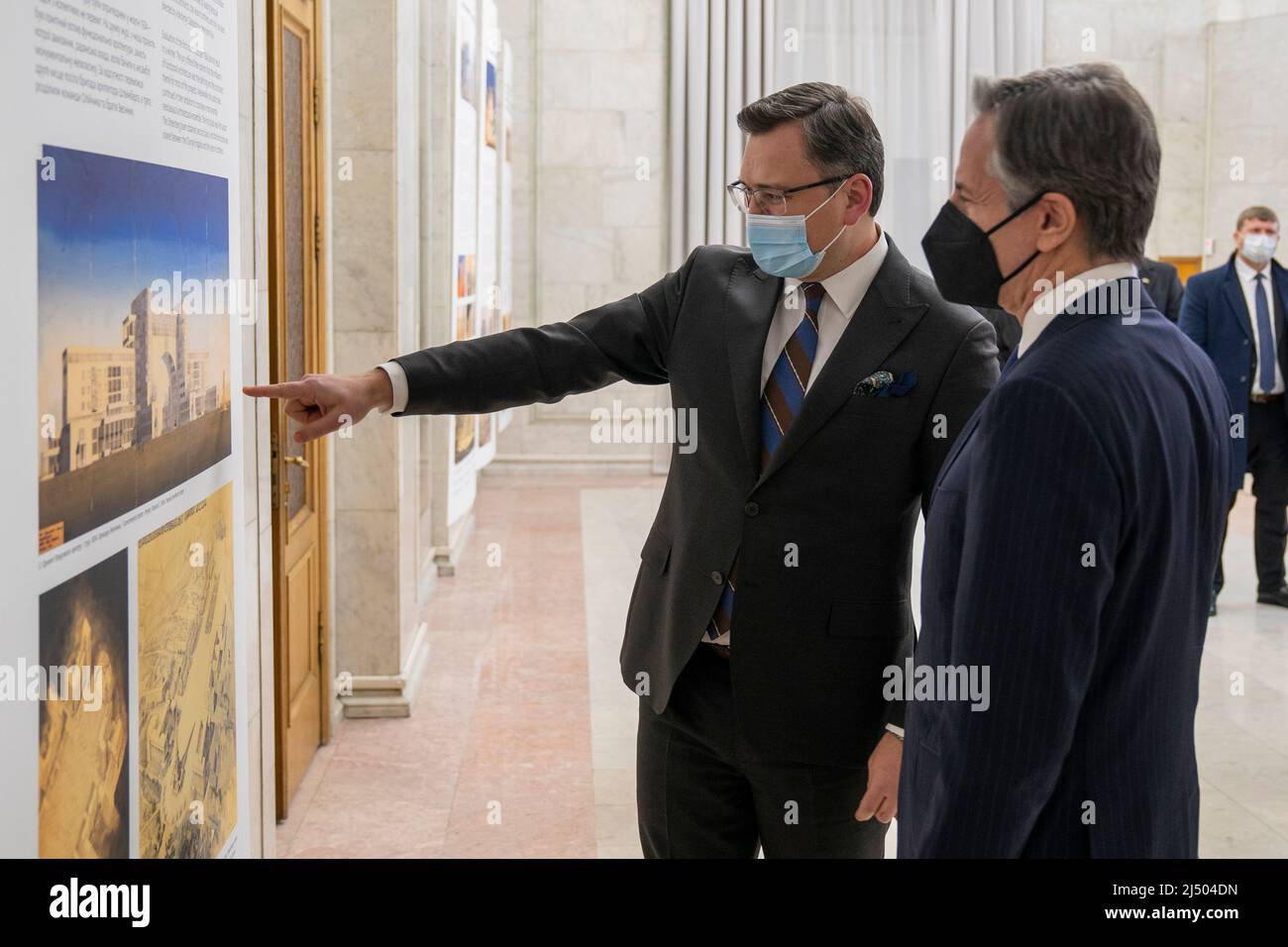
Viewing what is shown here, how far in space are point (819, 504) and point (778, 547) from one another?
0.10 m

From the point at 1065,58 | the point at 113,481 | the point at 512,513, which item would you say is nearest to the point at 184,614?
the point at 113,481

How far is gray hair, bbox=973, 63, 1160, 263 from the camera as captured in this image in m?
1.59

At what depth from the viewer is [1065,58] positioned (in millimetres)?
12953

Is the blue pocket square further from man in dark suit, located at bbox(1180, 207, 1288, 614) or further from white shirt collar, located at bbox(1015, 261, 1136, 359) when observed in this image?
man in dark suit, located at bbox(1180, 207, 1288, 614)

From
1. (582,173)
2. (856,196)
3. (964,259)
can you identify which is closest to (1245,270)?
(856,196)

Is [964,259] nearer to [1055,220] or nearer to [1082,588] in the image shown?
[1055,220]

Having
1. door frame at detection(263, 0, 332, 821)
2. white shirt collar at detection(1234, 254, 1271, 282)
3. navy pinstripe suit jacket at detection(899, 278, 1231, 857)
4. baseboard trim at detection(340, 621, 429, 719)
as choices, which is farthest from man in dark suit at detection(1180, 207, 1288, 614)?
navy pinstripe suit jacket at detection(899, 278, 1231, 857)

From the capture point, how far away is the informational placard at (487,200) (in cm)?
761

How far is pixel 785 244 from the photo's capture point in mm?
2350

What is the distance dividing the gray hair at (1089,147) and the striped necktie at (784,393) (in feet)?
2.44

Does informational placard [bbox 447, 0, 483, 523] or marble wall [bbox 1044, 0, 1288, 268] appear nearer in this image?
informational placard [bbox 447, 0, 483, 523]

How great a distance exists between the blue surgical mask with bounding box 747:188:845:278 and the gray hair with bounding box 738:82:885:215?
0.06m

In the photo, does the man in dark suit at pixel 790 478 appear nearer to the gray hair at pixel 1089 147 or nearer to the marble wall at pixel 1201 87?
the gray hair at pixel 1089 147

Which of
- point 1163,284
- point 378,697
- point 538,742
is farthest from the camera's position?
point 1163,284
